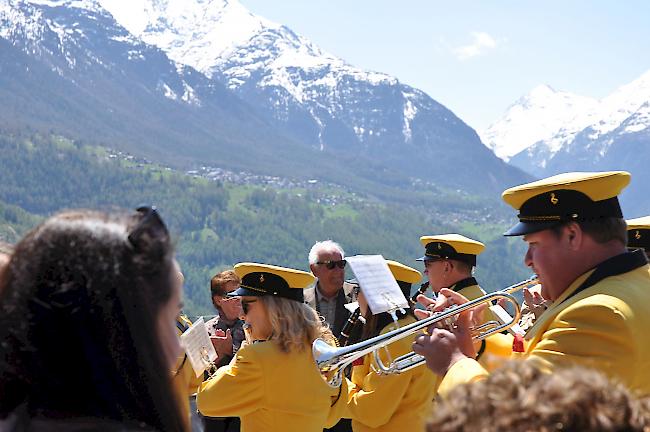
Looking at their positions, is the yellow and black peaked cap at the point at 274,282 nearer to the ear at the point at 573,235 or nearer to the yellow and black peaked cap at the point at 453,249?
the yellow and black peaked cap at the point at 453,249

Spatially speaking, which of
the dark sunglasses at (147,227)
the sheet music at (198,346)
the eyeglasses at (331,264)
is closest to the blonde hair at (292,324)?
the sheet music at (198,346)

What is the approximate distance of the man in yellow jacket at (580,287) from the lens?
9.41 ft

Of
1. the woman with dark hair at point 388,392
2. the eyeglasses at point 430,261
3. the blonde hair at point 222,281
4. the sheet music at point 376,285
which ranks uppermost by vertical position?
the sheet music at point 376,285

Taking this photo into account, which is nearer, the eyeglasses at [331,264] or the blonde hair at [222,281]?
the blonde hair at [222,281]

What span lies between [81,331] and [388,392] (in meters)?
3.54

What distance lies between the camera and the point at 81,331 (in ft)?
5.81

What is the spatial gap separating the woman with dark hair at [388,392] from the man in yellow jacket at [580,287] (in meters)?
1.82

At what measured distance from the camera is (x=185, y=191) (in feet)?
652

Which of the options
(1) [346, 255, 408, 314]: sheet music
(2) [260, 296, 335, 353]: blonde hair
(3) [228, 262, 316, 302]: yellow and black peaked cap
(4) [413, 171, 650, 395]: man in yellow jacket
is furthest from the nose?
(3) [228, 262, 316, 302]: yellow and black peaked cap

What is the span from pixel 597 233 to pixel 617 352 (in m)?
0.48

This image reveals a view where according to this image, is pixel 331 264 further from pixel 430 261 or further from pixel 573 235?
pixel 573 235

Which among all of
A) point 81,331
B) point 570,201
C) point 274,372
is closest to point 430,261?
point 274,372

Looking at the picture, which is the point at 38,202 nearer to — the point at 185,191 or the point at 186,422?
the point at 185,191

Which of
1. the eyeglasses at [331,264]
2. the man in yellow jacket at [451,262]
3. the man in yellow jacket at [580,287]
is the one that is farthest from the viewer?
the eyeglasses at [331,264]
